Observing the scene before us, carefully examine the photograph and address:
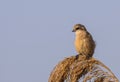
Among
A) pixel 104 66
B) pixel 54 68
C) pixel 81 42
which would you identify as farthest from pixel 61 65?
pixel 81 42

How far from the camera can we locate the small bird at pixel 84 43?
12.2 metres

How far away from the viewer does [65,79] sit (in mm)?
7371

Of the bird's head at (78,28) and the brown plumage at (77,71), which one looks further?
the bird's head at (78,28)

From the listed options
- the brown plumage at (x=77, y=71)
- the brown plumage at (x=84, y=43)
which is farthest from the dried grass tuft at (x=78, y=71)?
the brown plumage at (x=84, y=43)

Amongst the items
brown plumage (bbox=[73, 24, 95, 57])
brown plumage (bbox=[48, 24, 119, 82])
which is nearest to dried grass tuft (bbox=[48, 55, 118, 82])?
brown plumage (bbox=[48, 24, 119, 82])

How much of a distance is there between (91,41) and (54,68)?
4770 mm

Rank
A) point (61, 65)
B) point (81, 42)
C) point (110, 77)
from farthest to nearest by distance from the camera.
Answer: point (81, 42) → point (61, 65) → point (110, 77)

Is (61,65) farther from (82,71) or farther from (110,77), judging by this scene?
(110,77)

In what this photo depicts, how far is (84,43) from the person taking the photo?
12258 mm

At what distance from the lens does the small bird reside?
40.0ft

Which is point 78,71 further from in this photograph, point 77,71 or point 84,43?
point 84,43

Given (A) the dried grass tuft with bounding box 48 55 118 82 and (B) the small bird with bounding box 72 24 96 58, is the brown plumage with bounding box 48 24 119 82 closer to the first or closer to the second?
(A) the dried grass tuft with bounding box 48 55 118 82

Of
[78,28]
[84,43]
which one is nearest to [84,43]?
[84,43]

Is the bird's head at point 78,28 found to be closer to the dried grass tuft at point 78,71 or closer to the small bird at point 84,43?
the small bird at point 84,43
